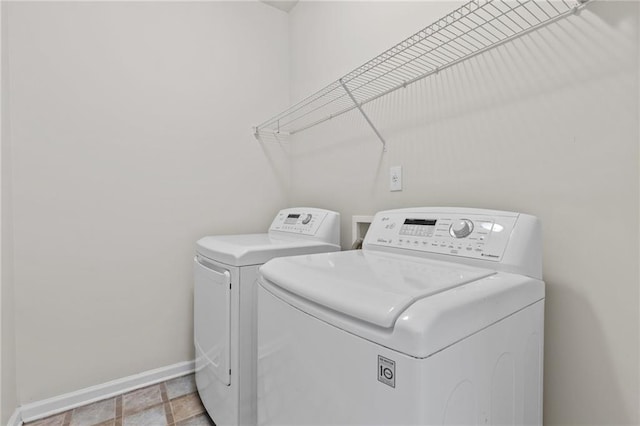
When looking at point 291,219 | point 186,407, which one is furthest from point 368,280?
point 186,407

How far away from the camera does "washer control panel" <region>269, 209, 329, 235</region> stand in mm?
1730

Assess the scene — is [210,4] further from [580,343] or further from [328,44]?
[580,343]

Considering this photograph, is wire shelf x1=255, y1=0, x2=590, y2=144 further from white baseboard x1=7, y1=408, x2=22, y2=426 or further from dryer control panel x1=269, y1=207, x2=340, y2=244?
white baseboard x1=7, y1=408, x2=22, y2=426

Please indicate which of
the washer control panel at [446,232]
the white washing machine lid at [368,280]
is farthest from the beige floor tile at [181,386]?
the washer control panel at [446,232]

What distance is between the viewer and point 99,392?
1.67 m

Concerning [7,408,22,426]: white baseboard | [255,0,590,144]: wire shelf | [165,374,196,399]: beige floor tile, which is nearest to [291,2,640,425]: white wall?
[255,0,590,144]: wire shelf

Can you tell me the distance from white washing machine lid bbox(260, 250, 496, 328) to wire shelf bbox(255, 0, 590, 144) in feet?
2.32

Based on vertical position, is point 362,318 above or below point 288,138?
below

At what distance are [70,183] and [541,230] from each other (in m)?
2.08

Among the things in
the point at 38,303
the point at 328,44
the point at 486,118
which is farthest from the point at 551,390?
the point at 38,303

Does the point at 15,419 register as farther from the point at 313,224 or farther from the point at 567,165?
the point at 567,165

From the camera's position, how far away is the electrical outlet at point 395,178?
148 cm

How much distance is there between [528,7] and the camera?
1017mm

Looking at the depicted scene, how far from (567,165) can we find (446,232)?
1.31 feet
